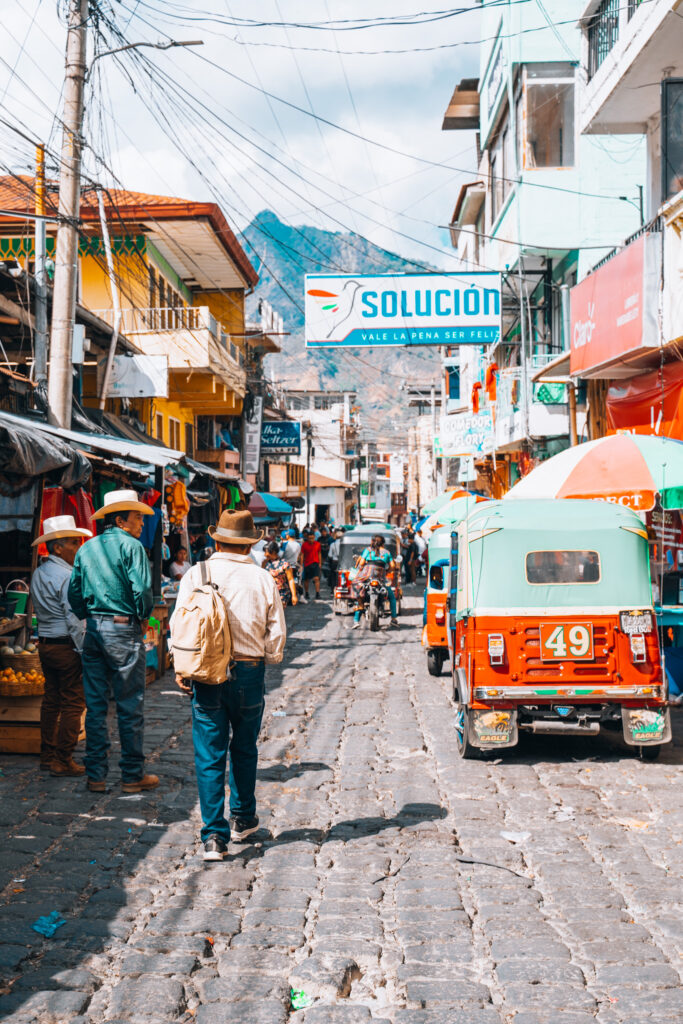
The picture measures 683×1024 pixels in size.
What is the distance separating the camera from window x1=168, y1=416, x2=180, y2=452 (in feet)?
88.7

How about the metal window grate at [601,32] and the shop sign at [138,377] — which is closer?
the metal window grate at [601,32]

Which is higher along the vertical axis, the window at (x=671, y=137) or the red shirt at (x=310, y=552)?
the window at (x=671, y=137)

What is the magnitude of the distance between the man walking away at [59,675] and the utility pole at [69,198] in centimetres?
481

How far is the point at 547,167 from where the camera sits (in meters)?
20.4

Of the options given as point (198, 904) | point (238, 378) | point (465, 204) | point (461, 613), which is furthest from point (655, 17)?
point (465, 204)

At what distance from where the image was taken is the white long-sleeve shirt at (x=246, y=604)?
6.18 m

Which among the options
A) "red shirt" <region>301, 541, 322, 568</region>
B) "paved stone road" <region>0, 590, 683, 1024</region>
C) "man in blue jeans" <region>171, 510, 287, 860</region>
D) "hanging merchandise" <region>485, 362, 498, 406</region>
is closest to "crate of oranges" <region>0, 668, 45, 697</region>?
"paved stone road" <region>0, 590, 683, 1024</region>

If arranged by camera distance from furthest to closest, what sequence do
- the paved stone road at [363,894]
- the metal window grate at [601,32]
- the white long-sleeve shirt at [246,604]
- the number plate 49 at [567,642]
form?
1. the metal window grate at [601,32]
2. the number plate 49 at [567,642]
3. the white long-sleeve shirt at [246,604]
4. the paved stone road at [363,894]

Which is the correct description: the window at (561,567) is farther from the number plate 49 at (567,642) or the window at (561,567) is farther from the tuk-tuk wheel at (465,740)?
the tuk-tuk wheel at (465,740)

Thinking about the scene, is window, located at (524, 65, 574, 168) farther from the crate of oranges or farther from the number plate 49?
the crate of oranges

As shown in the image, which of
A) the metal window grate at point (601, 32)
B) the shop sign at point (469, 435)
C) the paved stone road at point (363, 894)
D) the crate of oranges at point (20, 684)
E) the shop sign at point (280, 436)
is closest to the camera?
the paved stone road at point (363, 894)

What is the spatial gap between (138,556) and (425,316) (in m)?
10.9

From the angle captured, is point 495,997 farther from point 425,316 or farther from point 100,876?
point 425,316

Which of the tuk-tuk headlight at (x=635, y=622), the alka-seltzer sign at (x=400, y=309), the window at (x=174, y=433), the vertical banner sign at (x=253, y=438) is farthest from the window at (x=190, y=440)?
the tuk-tuk headlight at (x=635, y=622)
